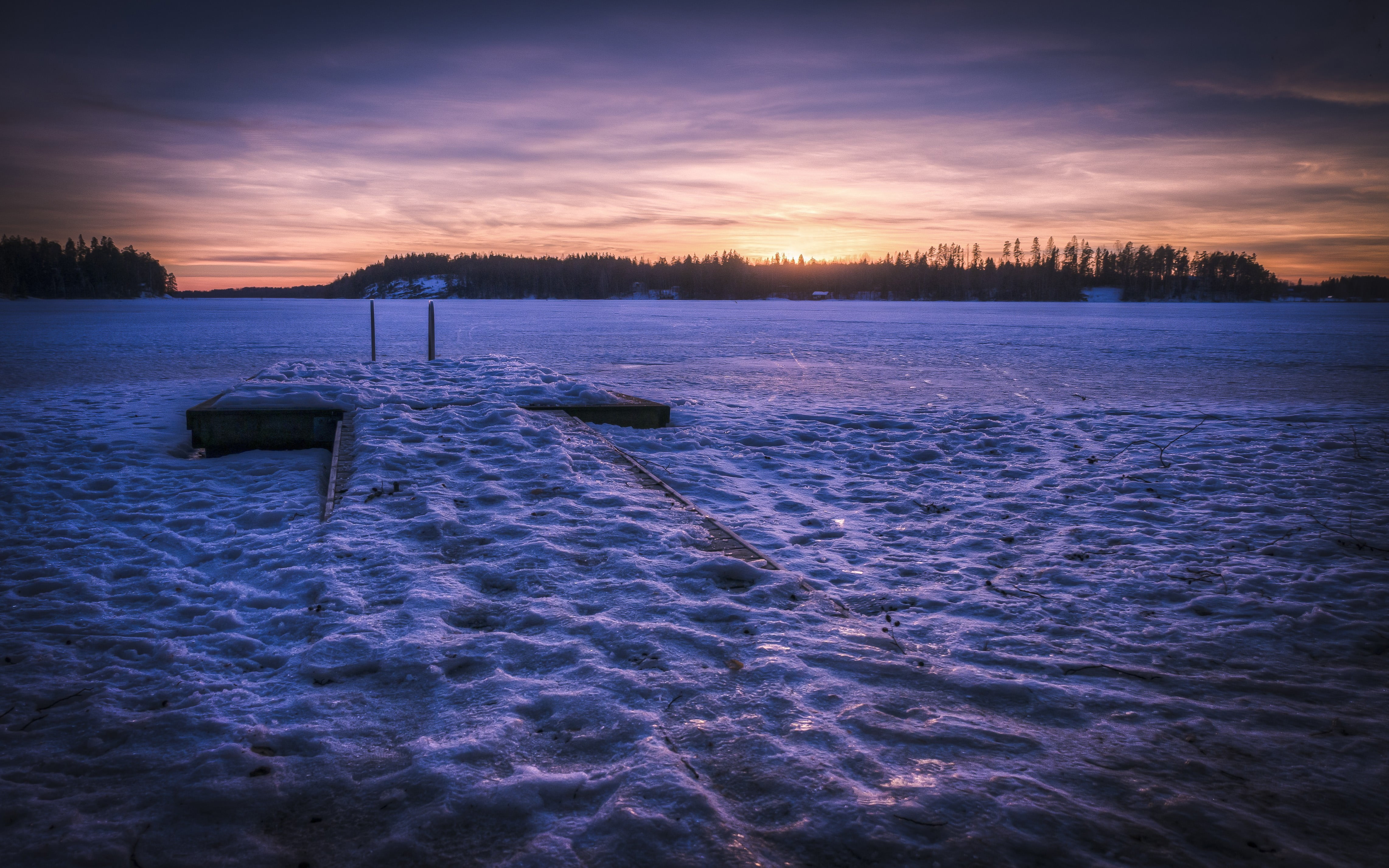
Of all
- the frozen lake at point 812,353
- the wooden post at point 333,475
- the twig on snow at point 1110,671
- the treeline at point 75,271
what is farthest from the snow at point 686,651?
the treeline at point 75,271

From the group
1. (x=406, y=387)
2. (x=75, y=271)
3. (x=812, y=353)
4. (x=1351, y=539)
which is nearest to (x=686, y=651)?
(x=1351, y=539)

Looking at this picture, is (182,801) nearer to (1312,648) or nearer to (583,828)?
(583,828)

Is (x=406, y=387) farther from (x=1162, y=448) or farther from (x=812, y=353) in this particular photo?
(x=812, y=353)

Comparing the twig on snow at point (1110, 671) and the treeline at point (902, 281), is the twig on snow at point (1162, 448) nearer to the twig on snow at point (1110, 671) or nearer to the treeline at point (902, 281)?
the twig on snow at point (1110, 671)

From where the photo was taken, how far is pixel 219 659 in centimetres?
340

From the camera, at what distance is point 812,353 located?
74.8 ft

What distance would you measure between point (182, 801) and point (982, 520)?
577 cm

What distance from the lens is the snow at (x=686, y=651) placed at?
232 centimetres

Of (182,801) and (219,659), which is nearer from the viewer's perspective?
(182,801)

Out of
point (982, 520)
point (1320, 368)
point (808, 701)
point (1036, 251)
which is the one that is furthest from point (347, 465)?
point (1036, 251)

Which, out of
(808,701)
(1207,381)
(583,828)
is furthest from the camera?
(1207,381)

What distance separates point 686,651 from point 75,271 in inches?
6531

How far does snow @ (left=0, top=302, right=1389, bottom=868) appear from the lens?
2.32 metres

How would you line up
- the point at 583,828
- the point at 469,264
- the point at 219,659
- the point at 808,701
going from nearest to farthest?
the point at 583,828 < the point at 808,701 < the point at 219,659 < the point at 469,264
